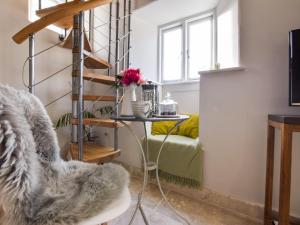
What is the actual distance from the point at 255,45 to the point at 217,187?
3.74 ft

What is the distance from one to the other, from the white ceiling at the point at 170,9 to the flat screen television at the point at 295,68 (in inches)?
53.4

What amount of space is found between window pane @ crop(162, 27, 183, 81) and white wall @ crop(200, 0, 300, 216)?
3.76ft

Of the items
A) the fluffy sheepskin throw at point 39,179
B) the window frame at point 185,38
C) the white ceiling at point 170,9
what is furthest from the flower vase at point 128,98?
the white ceiling at point 170,9

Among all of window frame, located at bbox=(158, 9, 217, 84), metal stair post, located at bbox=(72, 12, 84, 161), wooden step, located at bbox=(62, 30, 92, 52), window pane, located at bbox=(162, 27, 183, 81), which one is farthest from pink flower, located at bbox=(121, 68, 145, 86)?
window pane, located at bbox=(162, 27, 183, 81)

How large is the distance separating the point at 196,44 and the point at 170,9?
21.8 inches

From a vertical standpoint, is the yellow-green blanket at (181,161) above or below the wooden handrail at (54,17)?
below

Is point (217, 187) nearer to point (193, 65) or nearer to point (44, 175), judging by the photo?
point (44, 175)

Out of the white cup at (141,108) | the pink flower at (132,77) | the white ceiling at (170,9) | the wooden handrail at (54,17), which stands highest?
the white ceiling at (170,9)

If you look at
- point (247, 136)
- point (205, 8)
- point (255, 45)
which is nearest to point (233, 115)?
point (247, 136)

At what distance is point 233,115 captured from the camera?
1.45 metres

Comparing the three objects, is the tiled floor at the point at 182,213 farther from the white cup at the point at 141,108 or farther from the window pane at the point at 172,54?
the window pane at the point at 172,54

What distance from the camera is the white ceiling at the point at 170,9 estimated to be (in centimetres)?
219

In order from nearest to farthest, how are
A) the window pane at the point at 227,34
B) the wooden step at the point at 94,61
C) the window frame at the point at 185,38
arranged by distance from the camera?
the wooden step at the point at 94,61
the window pane at the point at 227,34
the window frame at the point at 185,38

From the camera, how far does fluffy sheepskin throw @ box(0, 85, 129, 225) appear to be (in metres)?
0.52
